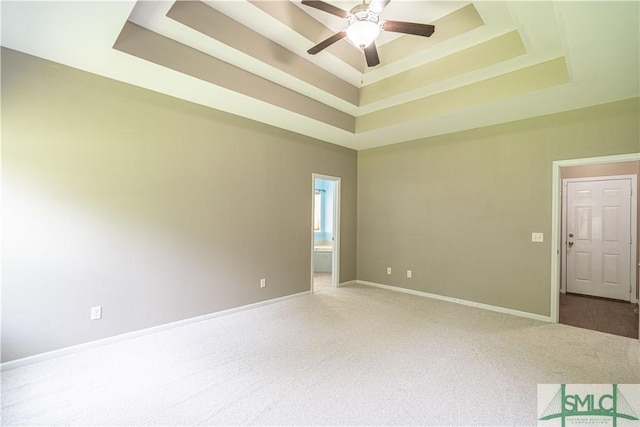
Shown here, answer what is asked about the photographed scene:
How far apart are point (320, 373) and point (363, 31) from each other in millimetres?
2777

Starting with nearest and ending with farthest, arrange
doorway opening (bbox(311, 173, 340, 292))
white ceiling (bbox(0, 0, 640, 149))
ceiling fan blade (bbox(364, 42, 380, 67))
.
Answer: white ceiling (bbox(0, 0, 640, 149)) → ceiling fan blade (bbox(364, 42, 380, 67)) → doorway opening (bbox(311, 173, 340, 292))

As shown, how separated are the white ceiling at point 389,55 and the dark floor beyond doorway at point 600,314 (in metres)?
2.66

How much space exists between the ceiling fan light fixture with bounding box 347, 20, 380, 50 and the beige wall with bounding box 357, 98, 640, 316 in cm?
279

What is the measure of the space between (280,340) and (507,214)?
136 inches

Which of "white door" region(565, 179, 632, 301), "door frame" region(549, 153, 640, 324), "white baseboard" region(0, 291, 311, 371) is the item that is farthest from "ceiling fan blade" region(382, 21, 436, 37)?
"white door" region(565, 179, 632, 301)

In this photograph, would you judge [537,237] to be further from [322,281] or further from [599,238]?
[322,281]

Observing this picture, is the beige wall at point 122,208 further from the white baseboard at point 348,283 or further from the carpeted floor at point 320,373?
the white baseboard at point 348,283

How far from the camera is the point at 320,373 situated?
96.0 inches

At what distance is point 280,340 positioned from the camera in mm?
3066

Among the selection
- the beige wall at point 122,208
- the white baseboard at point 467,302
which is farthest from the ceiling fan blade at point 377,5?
the white baseboard at point 467,302

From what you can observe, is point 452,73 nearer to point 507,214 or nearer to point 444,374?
point 507,214

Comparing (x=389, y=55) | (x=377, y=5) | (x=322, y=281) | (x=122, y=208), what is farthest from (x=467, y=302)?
(x=122, y=208)

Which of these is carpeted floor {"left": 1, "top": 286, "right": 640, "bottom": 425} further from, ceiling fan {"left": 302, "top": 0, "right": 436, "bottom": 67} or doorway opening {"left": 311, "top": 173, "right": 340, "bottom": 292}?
ceiling fan {"left": 302, "top": 0, "right": 436, "bottom": 67}

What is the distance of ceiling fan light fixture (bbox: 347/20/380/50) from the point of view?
226cm
